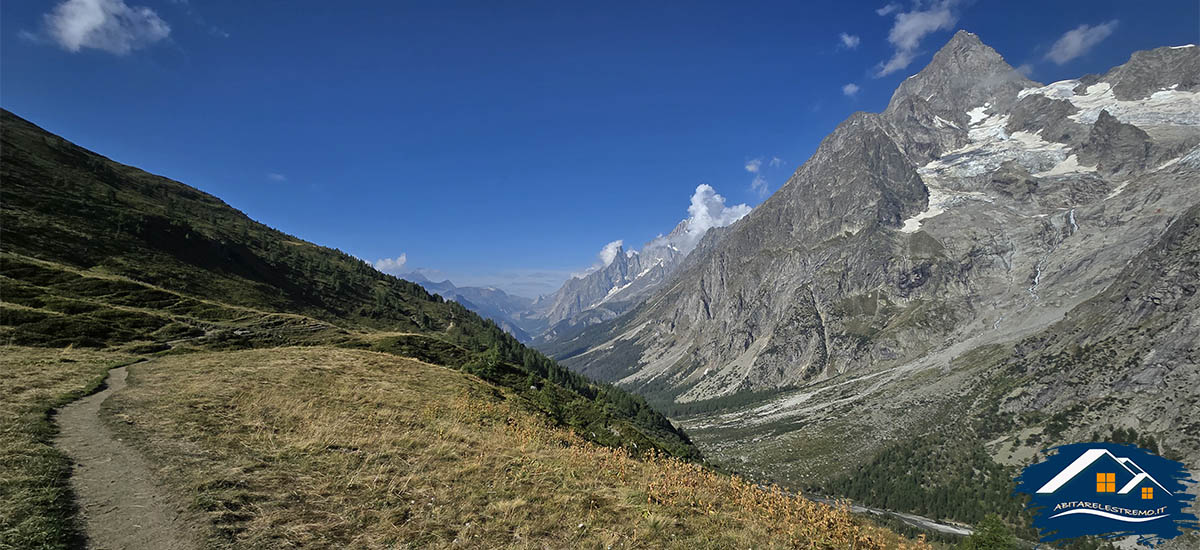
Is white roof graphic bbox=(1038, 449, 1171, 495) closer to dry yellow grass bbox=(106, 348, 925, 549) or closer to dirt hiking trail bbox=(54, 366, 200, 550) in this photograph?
dry yellow grass bbox=(106, 348, 925, 549)

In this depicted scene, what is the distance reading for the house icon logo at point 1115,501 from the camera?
13150 cm

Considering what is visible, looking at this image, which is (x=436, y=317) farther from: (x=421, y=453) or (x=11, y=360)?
(x=421, y=453)

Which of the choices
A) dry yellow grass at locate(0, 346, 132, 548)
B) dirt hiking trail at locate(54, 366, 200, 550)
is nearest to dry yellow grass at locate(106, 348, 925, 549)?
dirt hiking trail at locate(54, 366, 200, 550)

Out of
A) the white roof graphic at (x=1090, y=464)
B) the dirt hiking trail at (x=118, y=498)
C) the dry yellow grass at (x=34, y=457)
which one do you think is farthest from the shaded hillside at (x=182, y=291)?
the white roof graphic at (x=1090, y=464)

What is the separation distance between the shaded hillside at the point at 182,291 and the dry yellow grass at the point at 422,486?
92.3ft

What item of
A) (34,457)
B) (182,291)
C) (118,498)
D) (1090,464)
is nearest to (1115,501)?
(1090,464)

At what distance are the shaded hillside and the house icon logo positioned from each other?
5117 inches

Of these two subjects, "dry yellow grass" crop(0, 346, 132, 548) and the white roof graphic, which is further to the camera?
the white roof graphic

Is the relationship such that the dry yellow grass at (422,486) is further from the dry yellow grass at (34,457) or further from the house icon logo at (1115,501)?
A: the house icon logo at (1115,501)

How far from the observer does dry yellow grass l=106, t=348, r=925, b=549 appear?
10.1m

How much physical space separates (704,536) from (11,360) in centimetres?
3958

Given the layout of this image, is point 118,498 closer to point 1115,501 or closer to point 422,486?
point 422,486

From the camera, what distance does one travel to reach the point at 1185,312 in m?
198

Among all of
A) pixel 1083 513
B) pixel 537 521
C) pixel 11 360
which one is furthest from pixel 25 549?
pixel 1083 513
